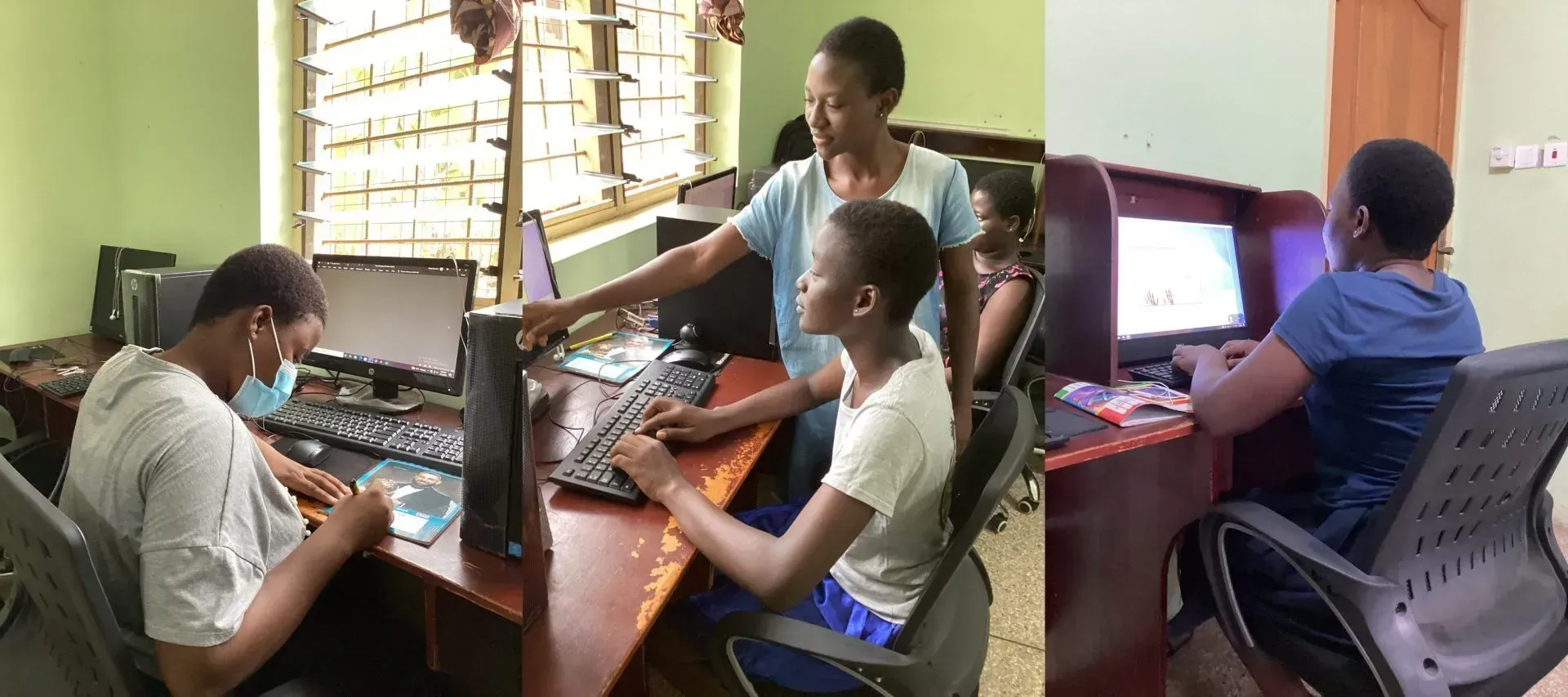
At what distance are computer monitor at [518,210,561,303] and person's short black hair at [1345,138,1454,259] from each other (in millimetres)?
897

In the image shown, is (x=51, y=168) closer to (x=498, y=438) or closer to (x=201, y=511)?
(x=201, y=511)

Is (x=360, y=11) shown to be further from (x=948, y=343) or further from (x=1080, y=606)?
(x=1080, y=606)

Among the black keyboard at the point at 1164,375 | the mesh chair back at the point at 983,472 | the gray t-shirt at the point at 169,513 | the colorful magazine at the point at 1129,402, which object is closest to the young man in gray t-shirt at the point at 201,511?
the gray t-shirt at the point at 169,513

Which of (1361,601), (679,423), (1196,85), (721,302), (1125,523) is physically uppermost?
(1196,85)

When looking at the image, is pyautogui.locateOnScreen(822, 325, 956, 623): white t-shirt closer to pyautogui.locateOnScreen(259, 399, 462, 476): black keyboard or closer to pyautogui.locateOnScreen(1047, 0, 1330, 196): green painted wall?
pyautogui.locateOnScreen(1047, 0, 1330, 196): green painted wall

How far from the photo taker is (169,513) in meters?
0.63

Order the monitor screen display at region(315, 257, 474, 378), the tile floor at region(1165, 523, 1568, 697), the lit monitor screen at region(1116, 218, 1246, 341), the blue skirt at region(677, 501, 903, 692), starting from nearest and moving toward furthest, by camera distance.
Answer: the monitor screen display at region(315, 257, 474, 378) < the blue skirt at region(677, 501, 903, 692) < the lit monitor screen at region(1116, 218, 1246, 341) < the tile floor at region(1165, 523, 1568, 697)

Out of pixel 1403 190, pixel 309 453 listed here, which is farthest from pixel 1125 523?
pixel 309 453

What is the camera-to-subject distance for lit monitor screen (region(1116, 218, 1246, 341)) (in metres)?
0.92

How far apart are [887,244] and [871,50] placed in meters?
0.13

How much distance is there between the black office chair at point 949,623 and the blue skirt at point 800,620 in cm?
1

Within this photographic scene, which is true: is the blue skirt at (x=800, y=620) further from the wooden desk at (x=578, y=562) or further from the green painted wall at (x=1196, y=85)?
the green painted wall at (x=1196, y=85)

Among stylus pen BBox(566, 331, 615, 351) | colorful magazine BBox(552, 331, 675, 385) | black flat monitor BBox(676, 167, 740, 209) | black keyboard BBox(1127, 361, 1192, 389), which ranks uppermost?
black flat monitor BBox(676, 167, 740, 209)

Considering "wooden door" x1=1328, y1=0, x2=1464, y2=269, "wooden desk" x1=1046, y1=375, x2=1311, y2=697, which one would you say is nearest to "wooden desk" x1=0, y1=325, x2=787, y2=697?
"wooden desk" x1=1046, y1=375, x2=1311, y2=697
